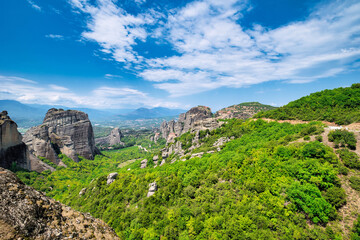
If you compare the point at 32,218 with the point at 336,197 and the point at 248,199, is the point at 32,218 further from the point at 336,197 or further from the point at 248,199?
the point at 336,197

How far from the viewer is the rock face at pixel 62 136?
181 feet

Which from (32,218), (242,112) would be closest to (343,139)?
(32,218)

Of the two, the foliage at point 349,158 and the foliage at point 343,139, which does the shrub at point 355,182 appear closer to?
the foliage at point 349,158

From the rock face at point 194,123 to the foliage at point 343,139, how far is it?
3000 cm

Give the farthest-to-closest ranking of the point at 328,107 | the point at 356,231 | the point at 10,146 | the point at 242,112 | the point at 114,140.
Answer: the point at 114,140 → the point at 242,112 → the point at 10,146 → the point at 328,107 → the point at 356,231

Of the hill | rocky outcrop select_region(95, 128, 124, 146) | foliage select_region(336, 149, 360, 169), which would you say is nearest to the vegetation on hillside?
foliage select_region(336, 149, 360, 169)

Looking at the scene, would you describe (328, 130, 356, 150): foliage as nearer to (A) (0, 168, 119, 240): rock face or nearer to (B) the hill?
(B) the hill

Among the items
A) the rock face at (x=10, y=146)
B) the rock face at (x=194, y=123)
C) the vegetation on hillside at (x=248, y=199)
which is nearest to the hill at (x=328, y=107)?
the vegetation on hillside at (x=248, y=199)

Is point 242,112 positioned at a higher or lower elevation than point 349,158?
higher

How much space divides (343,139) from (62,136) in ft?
283

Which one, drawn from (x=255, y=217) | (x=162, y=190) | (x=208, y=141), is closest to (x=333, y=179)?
(x=255, y=217)

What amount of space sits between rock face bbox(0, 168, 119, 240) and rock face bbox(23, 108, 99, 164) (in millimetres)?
66886

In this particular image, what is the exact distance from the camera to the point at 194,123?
177ft

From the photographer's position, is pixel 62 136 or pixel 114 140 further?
pixel 114 140
